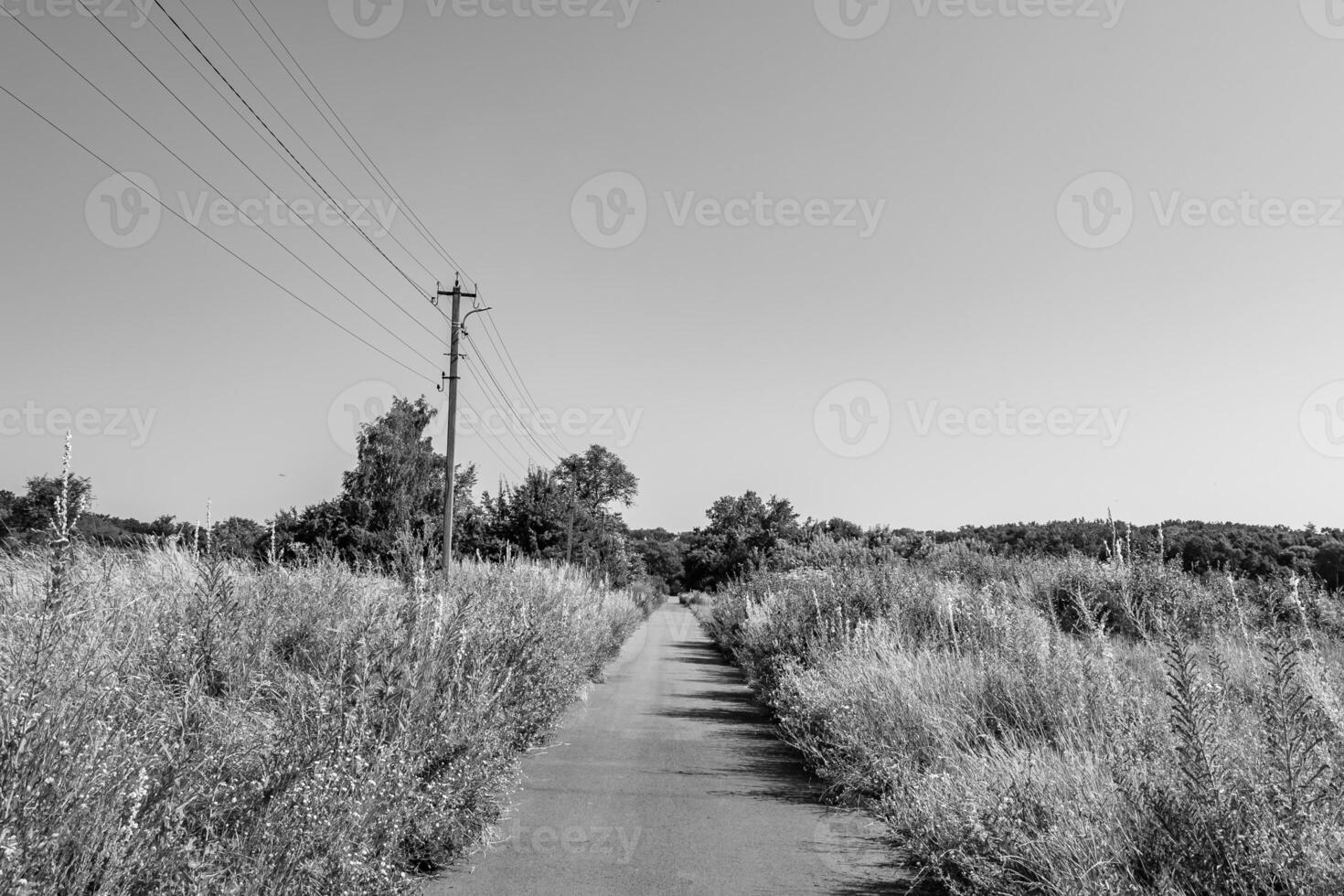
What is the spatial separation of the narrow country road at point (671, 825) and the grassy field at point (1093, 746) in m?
0.49

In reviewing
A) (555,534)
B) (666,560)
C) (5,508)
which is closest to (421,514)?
(555,534)

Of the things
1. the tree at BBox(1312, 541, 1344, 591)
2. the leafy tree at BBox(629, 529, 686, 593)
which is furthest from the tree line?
the leafy tree at BBox(629, 529, 686, 593)

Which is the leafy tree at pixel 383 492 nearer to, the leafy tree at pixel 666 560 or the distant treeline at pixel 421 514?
the distant treeline at pixel 421 514

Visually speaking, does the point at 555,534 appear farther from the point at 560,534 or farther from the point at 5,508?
the point at 5,508

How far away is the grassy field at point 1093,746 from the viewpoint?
12.5ft

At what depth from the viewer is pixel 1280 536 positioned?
70.1 ft

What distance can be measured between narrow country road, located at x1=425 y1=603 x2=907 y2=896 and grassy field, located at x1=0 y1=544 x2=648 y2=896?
1.39ft

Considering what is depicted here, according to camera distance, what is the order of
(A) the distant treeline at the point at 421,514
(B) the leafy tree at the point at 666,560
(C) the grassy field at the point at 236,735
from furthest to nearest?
1. (B) the leafy tree at the point at 666,560
2. (A) the distant treeline at the point at 421,514
3. (C) the grassy field at the point at 236,735

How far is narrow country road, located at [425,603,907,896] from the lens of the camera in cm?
505

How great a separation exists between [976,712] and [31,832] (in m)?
6.84

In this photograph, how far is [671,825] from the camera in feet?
20.8

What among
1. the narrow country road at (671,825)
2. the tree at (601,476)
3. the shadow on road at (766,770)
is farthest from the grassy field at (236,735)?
the tree at (601,476)

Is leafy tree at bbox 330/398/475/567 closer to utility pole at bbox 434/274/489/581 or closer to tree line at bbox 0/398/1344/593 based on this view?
tree line at bbox 0/398/1344/593

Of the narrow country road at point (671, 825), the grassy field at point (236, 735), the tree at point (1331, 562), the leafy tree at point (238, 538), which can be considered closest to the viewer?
the grassy field at point (236, 735)
